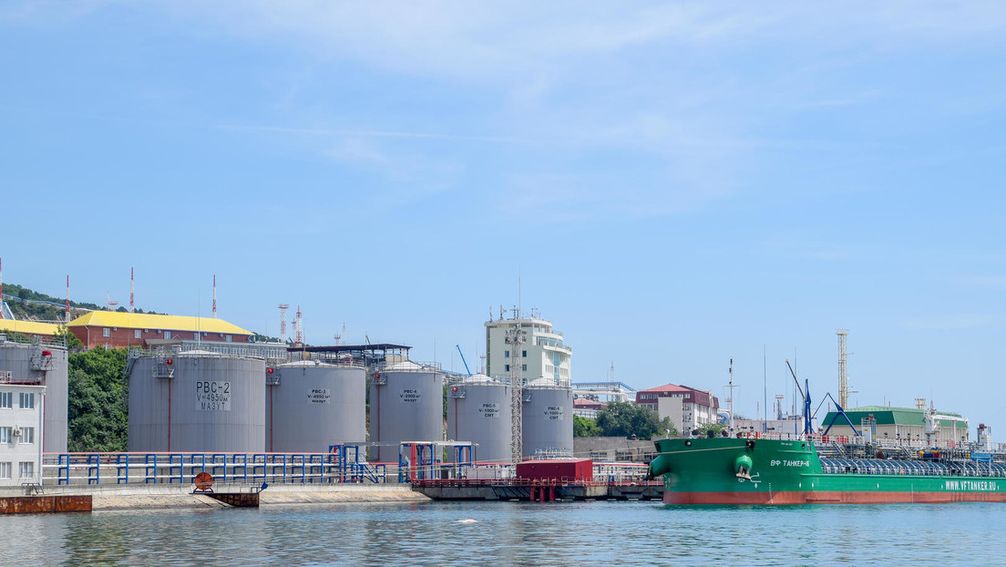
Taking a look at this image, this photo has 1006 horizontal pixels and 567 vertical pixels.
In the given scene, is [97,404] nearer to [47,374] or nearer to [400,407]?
[400,407]

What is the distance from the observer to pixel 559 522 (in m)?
73.2

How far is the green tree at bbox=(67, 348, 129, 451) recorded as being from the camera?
124000mm

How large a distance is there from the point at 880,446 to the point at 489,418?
3547 cm

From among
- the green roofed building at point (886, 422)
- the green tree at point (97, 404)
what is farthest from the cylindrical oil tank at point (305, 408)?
the green roofed building at point (886, 422)

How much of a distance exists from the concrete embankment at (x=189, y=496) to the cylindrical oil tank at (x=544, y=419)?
3651 cm

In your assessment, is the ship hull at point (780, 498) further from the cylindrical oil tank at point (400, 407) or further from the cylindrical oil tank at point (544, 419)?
the cylindrical oil tank at point (544, 419)

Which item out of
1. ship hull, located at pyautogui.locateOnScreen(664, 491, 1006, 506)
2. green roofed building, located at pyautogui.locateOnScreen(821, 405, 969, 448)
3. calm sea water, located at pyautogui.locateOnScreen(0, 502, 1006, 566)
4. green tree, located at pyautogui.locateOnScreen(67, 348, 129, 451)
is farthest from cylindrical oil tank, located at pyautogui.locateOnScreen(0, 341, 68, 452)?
green roofed building, located at pyautogui.locateOnScreen(821, 405, 969, 448)

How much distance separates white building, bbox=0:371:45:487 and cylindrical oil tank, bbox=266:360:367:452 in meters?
29.7

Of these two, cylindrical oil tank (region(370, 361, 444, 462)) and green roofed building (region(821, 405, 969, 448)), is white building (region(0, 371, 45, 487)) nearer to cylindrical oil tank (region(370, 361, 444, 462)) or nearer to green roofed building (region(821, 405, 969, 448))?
cylindrical oil tank (region(370, 361, 444, 462))

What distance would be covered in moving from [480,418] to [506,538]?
2709 inches

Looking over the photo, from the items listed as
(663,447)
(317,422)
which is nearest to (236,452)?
(317,422)

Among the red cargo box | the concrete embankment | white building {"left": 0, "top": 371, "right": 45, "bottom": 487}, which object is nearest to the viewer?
white building {"left": 0, "top": 371, "right": 45, "bottom": 487}

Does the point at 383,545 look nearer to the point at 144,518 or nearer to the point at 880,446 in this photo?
the point at 144,518

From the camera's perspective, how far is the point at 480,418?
129000mm
